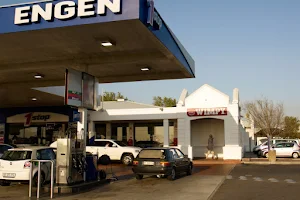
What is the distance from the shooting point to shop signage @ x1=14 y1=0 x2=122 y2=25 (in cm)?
1001

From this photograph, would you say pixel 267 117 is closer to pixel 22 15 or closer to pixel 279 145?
pixel 279 145

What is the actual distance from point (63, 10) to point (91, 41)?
1822mm

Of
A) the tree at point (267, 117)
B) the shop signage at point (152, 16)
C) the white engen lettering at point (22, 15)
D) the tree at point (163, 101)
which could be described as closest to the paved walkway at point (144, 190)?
the shop signage at point (152, 16)

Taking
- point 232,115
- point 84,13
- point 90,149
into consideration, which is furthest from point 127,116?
A: point 84,13

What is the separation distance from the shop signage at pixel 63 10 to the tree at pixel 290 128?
167ft

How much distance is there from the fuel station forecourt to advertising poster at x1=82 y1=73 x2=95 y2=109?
4 cm

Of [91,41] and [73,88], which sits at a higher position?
[91,41]

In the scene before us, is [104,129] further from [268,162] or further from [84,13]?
[84,13]

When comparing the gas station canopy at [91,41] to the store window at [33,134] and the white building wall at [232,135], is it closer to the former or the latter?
the white building wall at [232,135]

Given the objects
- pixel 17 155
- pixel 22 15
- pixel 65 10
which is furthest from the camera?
pixel 17 155

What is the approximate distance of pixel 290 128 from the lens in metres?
59.5

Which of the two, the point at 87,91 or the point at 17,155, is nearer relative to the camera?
the point at 17,155

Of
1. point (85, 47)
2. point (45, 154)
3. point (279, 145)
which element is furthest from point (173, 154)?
point (279, 145)

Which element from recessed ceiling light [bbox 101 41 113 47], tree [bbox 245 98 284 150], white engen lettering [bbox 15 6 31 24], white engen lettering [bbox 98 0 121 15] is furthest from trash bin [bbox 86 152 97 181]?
tree [bbox 245 98 284 150]
